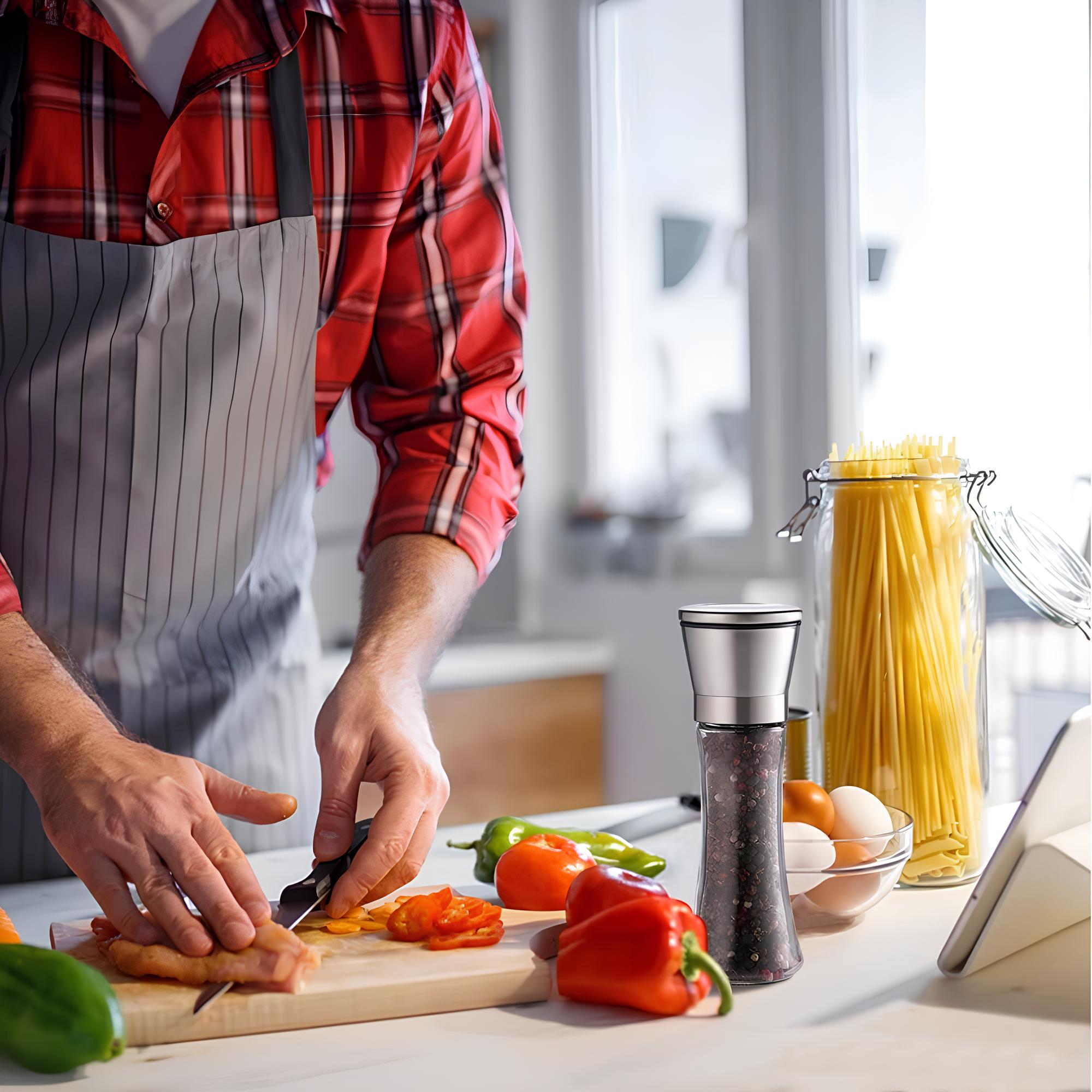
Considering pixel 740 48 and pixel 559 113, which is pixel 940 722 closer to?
pixel 740 48

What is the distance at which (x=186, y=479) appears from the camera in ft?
3.97

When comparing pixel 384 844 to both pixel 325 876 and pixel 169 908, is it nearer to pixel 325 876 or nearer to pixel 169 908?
pixel 325 876

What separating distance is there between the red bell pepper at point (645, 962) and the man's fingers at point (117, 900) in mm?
259

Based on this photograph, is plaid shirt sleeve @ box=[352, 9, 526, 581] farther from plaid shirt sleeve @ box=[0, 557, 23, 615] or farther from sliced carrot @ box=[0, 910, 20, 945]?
sliced carrot @ box=[0, 910, 20, 945]

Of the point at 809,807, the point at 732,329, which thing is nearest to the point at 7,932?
the point at 809,807

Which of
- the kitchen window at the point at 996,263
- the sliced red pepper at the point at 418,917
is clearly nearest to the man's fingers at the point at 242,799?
the sliced red pepper at the point at 418,917

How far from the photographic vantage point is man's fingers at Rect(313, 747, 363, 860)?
0.84m

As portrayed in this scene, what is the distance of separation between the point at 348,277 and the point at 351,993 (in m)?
0.79

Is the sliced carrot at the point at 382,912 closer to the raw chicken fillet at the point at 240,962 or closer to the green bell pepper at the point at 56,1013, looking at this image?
the raw chicken fillet at the point at 240,962

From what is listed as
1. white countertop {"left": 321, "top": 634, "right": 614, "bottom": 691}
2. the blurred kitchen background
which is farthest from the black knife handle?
white countertop {"left": 321, "top": 634, "right": 614, "bottom": 691}

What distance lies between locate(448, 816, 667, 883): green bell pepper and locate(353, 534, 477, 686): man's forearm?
0.15 metres

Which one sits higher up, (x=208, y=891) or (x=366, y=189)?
(x=366, y=189)

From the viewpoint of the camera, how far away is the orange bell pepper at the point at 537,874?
85 cm

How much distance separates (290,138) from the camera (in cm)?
118
